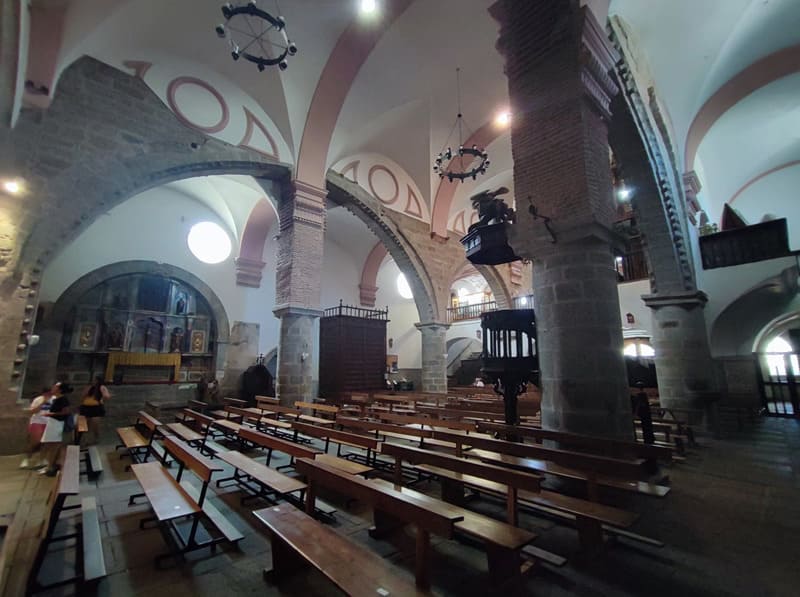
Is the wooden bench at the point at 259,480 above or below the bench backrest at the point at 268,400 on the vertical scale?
below

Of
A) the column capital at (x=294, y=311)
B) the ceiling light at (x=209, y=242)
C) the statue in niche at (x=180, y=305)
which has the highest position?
the ceiling light at (x=209, y=242)

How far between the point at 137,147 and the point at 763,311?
13860mm

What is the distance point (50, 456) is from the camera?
4547 mm

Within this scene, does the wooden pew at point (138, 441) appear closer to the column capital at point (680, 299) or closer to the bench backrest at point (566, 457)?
the bench backrest at point (566, 457)

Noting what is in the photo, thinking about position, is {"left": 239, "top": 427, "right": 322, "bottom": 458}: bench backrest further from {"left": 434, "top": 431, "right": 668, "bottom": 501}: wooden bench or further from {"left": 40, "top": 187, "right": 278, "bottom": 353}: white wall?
{"left": 40, "top": 187, "right": 278, "bottom": 353}: white wall

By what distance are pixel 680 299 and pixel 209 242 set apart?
12.9 m

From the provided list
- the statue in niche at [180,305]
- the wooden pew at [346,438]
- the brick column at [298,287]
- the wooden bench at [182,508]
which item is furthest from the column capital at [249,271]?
the wooden bench at [182,508]

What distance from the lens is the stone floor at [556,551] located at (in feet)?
6.17

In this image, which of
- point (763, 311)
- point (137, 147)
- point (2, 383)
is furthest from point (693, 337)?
point (2, 383)

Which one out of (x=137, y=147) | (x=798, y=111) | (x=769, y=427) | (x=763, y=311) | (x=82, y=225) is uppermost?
(x=798, y=111)

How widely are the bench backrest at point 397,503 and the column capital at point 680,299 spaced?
665 centimetres

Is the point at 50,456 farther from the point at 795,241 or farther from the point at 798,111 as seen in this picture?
the point at 795,241

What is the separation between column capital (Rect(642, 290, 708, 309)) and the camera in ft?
21.1

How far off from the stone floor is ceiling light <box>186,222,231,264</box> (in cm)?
950
